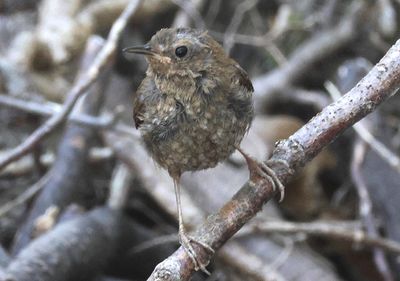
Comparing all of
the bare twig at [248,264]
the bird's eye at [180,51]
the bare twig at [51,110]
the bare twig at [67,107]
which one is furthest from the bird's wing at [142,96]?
the bare twig at [51,110]

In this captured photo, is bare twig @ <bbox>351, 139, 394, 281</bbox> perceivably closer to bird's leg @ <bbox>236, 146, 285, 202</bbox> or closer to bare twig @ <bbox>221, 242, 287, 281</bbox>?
bare twig @ <bbox>221, 242, 287, 281</bbox>

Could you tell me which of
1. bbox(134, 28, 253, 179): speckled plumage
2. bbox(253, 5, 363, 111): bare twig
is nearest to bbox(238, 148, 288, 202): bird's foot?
bbox(134, 28, 253, 179): speckled plumage

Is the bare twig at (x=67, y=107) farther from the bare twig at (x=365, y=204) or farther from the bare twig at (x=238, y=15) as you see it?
the bare twig at (x=238, y=15)

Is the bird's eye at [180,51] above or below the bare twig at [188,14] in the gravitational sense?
below

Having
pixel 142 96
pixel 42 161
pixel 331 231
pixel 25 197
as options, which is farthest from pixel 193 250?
pixel 42 161

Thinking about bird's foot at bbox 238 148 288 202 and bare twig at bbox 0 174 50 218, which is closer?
bird's foot at bbox 238 148 288 202

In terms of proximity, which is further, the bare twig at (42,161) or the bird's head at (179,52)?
the bare twig at (42,161)

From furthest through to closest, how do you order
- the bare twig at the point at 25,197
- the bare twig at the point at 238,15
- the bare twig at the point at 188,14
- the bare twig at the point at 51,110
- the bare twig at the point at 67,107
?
1. the bare twig at the point at 238,15
2. the bare twig at the point at 188,14
3. the bare twig at the point at 51,110
4. the bare twig at the point at 25,197
5. the bare twig at the point at 67,107

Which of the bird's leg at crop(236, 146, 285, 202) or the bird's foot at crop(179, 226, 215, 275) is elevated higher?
the bird's leg at crop(236, 146, 285, 202)
